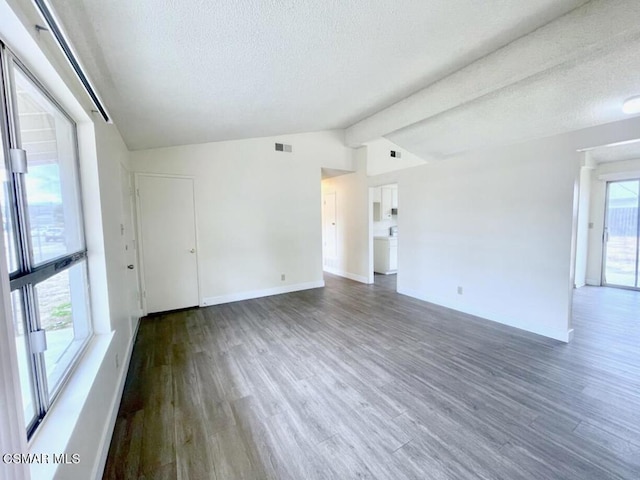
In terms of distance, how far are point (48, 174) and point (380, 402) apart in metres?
2.68

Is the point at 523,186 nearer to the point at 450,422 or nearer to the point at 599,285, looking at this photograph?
the point at 450,422

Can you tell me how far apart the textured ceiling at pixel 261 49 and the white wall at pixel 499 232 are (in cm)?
135

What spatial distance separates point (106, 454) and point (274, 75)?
3.14 meters

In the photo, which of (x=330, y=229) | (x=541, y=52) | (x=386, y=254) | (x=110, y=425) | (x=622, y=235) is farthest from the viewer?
(x=330, y=229)

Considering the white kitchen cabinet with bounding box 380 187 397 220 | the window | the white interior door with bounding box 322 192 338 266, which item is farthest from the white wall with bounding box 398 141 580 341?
the window

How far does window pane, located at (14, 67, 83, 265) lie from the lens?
4.36 feet

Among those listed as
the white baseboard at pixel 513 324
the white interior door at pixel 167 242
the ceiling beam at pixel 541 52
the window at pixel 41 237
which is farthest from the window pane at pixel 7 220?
the white baseboard at pixel 513 324

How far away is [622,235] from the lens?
521cm

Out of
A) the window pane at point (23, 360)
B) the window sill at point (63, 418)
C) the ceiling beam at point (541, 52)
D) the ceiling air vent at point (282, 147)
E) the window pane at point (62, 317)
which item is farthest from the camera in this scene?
the ceiling air vent at point (282, 147)

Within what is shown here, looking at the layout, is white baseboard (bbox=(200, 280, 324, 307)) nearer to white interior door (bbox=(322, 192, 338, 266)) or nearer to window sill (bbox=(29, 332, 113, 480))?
white interior door (bbox=(322, 192, 338, 266))

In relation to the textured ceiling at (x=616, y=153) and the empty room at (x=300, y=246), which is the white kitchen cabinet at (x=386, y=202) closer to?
the empty room at (x=300, y=246)

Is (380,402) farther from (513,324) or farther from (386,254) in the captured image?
(386,254)

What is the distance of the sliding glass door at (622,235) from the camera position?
507 centimetres

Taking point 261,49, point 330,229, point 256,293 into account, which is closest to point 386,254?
point 330,229
